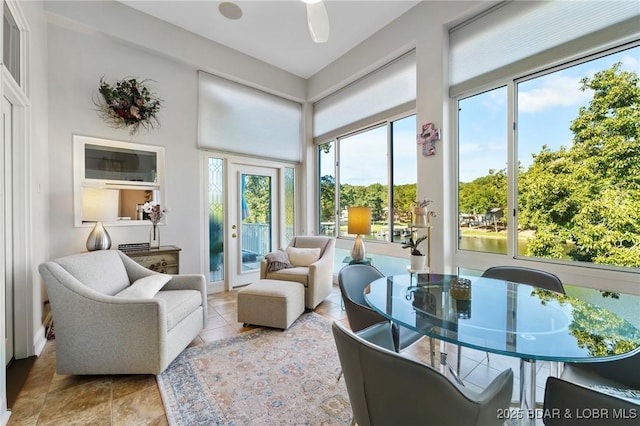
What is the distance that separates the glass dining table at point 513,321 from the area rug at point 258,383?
77 centimetres

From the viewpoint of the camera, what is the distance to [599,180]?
208 centimetres

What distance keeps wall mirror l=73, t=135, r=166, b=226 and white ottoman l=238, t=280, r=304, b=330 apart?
1779mm

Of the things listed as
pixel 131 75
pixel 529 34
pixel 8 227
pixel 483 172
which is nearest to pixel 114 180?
pixel 8 227

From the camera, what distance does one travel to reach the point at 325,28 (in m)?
2.31

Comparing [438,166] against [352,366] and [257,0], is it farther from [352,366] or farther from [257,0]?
[257,0]

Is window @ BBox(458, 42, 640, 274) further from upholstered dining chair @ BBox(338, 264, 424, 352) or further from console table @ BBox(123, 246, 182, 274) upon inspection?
console table @ BBox(123, 246, 182, 274)

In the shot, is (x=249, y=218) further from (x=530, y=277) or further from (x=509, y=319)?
(x=509, y=319)

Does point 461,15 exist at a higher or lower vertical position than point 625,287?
higher

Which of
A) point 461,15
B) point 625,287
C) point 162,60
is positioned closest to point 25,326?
point 162,60

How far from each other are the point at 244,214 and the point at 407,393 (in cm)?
387

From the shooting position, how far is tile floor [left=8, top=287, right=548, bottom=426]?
1593 mm

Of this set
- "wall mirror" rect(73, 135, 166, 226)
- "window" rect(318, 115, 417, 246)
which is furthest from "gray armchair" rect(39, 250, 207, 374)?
"window" rect(318, 115, 417, 246)

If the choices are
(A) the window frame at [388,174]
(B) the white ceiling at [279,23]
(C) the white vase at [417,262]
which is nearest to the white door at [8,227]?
(B) the white ceiling at [279,23]

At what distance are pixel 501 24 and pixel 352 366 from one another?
325 centimetres
